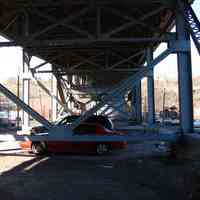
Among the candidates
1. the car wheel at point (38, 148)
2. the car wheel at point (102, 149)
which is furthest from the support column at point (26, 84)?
the car wheel at point (102, 149)

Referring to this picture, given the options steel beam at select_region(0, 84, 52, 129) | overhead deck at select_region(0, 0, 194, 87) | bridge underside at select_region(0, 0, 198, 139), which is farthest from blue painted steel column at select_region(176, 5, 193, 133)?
steel beam at select_region(0, 84, 52, 129)

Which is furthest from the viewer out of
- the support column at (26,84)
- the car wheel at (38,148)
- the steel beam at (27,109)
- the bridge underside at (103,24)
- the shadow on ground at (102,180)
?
the support column at (26,84)

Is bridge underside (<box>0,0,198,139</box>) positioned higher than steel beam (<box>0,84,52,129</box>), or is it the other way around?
bridge underside (<box>0,0,198,139</box>)

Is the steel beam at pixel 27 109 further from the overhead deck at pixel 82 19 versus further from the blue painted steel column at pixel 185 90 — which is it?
the blue painted steel column at pixel 185 90

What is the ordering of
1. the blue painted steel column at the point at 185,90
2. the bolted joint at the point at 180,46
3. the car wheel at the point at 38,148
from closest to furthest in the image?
the blue painted steel column at the point at 185,90 → the bolted joint at the point at 180,46 → the car wheel at the point at 38,148

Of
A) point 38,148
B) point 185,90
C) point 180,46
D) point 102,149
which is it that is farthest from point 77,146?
point 180,46

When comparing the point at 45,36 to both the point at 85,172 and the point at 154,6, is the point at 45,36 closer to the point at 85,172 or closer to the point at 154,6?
the point at 154,6

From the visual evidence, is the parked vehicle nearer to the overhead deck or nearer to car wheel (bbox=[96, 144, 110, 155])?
car wheel (bbox=[96, 144, 110, 155])

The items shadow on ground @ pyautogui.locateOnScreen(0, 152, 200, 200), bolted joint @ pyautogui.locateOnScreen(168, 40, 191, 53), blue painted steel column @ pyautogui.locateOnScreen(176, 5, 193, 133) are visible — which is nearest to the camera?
shadow on ground @ pyautogui.locateOnScreen(0, 152, 200, 200)

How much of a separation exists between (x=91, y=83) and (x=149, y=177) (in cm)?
3595

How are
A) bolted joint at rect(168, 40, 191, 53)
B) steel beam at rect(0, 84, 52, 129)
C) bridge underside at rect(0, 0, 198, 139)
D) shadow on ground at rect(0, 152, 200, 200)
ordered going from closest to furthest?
shadow on ground at rect(0, 152, 200, 200) < bolted joint at rect(168, 40, 191, 53) < bridge underside at rect(0, 0, 198, 139) < steel beam at rect(0, 84, 52, 129)

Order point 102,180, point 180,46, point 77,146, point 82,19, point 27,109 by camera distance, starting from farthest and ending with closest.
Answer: point 77,146
point 82,19
point 27,109
point 180,46
point 102,180

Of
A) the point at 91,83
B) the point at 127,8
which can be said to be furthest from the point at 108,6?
the point at 91,83

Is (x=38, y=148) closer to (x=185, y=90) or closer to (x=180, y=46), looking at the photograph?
(x=185, y=90)
